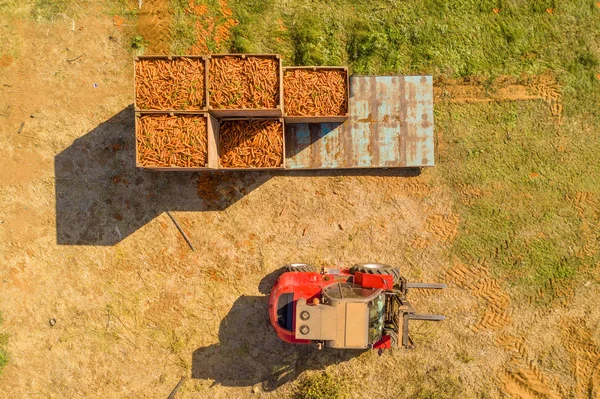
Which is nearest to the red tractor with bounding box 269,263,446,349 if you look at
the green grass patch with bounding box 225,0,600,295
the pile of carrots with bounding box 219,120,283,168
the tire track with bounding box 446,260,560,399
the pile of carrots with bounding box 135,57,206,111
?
the tire track with bounding box 446,260,560,399

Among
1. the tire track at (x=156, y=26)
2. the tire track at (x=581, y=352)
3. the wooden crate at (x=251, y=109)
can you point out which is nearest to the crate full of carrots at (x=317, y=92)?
the wooden crate at (x=251, y=109)

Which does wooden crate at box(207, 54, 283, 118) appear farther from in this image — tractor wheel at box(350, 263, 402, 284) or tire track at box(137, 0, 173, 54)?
tractor wheel at box(350, 263, 402, 284)

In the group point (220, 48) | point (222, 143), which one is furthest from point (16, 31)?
point (222, 143)

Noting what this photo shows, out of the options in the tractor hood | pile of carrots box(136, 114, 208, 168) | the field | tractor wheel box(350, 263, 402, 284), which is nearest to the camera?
the tractor hood

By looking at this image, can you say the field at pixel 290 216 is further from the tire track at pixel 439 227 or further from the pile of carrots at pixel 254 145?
the pile of carrots at pixel 254 145

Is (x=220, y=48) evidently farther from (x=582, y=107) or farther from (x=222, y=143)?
(x=582, y=107)

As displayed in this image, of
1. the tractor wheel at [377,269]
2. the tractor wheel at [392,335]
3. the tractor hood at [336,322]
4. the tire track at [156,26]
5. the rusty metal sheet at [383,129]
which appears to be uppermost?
the tire track at [156,26]
